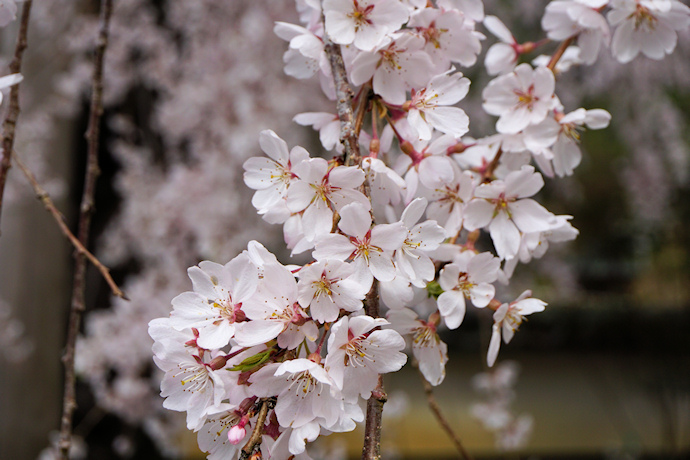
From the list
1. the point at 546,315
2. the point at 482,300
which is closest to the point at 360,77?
the point at 482,300

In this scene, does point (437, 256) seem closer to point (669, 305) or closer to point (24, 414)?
point (24, 414)

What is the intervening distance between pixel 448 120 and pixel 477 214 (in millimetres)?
136

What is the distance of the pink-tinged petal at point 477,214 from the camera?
720 millimetres

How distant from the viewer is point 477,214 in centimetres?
72

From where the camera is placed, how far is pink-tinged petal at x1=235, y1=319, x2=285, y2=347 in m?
0.49

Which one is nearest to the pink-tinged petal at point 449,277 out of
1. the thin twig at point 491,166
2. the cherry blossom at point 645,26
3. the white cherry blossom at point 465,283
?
the white cherry blossom at point 465,283

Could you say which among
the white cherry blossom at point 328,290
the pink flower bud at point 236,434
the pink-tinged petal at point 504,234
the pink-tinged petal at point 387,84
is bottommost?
the pink-tinged petal at point 504,234

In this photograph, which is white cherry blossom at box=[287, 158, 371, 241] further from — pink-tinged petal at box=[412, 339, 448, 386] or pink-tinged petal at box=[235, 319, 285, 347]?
pink-tinged petal at box=[412, 339, 448, 386]

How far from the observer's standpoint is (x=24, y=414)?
95.0 inches

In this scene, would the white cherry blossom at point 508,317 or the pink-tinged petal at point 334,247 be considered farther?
the white cherry blossom at point 508,317

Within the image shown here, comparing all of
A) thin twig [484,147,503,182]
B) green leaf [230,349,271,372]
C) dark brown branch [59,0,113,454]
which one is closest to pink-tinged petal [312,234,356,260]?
green leaf [230,349,271,372]

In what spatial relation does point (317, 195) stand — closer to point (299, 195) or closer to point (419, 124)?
point (299, 195)

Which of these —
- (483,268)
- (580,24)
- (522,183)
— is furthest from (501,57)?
(483,268)

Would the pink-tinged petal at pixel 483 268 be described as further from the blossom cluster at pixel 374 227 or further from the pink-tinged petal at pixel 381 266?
the pink-tinged petal at pixel 381 266
